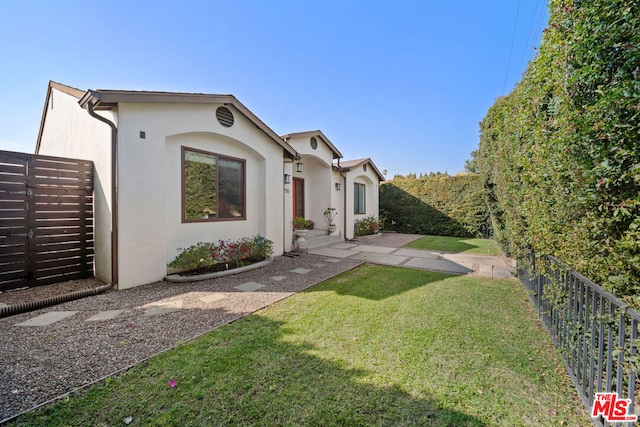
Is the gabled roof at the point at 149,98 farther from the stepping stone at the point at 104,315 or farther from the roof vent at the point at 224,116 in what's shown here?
the stepping stone at the point at 104,315

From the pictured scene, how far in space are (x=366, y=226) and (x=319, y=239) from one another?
4506mm

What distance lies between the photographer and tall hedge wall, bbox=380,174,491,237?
1399 centimetres

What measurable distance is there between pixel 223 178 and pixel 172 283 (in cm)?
317

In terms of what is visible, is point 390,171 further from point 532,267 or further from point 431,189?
point 532,267

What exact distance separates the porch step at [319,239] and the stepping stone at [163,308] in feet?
18.9

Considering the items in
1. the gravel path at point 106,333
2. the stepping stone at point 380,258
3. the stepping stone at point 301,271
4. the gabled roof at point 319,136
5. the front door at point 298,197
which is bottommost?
the gravel path at point 106,333

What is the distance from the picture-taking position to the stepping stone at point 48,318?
12.5 feet

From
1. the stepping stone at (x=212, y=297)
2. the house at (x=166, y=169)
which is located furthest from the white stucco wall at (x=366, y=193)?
the stepping stone at (x=212, y=297)

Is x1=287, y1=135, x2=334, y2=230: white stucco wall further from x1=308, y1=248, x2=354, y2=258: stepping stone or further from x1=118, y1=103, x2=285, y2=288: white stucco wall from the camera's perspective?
x1=118, y1=103, x2=285, y2=288: white stucco wall

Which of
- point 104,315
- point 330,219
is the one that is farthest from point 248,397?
point 330,219

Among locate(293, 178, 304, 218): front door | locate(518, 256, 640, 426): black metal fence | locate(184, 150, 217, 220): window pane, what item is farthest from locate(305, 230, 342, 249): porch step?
locate(518, 256, 640, 426): black metal fence

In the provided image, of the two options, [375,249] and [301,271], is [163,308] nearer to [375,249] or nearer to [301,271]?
[301,271]

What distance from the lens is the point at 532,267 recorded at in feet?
12.7

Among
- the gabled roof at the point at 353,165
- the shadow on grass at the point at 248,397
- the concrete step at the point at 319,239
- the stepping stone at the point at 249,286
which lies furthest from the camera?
the gabled roof at the point at 353,165
